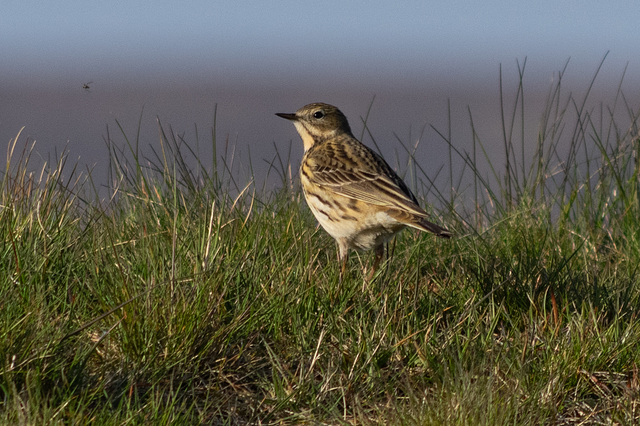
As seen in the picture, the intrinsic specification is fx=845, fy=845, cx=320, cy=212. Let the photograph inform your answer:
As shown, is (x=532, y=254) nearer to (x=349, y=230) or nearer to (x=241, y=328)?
(x=349, y=230)

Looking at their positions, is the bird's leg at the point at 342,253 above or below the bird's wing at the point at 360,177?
below

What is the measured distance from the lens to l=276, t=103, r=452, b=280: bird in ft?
18.1

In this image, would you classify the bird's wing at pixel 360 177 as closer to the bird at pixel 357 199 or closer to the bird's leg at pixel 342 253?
the bird at pixel 357 199

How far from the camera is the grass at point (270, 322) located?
3.72 meters

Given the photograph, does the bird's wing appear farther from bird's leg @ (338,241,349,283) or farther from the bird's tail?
bird's leg @ (338,241,349,283)

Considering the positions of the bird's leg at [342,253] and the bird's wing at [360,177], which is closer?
the bird's leg at [342,253]

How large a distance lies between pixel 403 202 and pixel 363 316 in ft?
3.87

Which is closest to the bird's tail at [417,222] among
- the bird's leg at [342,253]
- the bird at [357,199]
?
the bird at [357,199]

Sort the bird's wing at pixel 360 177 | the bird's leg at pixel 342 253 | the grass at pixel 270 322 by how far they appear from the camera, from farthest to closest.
A: the bird's wing at pixel 360 177, the bird's leg at pixel 342 253, the grass at pixel 270 322

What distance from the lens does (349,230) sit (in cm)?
566

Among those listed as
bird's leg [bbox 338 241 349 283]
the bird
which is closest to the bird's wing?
the bird

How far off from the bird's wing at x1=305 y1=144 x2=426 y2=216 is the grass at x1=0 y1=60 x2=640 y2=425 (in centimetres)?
35

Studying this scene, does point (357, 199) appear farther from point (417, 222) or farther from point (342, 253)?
point (417, 222)

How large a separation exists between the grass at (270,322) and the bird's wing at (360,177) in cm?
35
